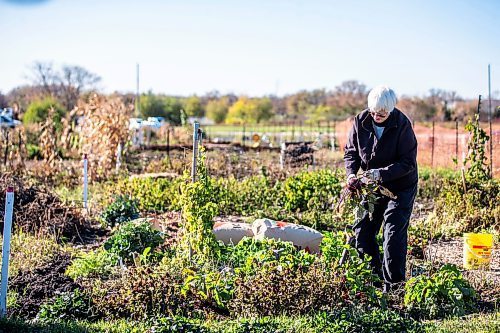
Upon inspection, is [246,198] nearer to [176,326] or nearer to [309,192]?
[309,192]

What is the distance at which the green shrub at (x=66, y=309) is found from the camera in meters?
5.05

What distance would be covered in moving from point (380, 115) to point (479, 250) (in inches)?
81.0

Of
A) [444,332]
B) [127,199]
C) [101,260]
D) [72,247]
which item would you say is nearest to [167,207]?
[127,199]

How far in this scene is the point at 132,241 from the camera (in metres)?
6.60

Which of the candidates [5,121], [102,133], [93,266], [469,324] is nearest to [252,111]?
[5,121]

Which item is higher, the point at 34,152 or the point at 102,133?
the point at 102,133

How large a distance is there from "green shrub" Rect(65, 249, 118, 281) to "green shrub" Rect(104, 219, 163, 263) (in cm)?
7

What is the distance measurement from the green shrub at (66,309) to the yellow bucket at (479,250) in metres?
3.85

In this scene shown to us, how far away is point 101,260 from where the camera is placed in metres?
6.52

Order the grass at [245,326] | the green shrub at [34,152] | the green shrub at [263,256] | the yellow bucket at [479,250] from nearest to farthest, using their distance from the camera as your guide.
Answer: the grass at [245,326]
the green shrub at [263,256]
the yellow bucket at [479,250]
the green shrub at [34,152]

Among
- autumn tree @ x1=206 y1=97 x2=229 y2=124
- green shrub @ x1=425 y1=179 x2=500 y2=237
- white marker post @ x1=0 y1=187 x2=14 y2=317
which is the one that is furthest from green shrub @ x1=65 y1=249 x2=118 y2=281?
autumn tree @ x1=206 y1=97 x2=229 y2=124

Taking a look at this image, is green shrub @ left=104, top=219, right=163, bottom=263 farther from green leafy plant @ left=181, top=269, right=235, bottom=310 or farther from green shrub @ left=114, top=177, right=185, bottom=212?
green shrub @ left=114, top=177, right=185, bottom=212

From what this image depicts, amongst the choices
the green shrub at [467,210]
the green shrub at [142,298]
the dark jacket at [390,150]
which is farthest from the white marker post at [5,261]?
the green shrub at [467,210]

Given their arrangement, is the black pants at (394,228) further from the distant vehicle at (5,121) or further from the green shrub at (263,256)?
the distant vehicle at (5,121)
